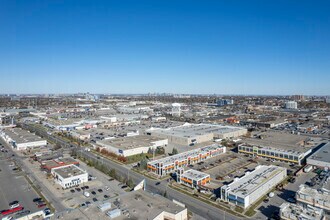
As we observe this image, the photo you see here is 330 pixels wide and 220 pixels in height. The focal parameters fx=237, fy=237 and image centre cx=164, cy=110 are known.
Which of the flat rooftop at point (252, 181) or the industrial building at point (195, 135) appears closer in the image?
the flat rooftop at point (252, 181)

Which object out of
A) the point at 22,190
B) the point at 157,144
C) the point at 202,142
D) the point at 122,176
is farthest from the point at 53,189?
the point at 202,142

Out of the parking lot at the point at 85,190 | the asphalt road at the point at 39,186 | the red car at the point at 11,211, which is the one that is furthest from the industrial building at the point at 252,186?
the red car at the point at 11,211

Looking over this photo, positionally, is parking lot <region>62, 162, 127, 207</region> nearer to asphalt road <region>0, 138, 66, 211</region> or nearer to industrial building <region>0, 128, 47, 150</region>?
asphalt road <region>0, 138, 66, 211</region>

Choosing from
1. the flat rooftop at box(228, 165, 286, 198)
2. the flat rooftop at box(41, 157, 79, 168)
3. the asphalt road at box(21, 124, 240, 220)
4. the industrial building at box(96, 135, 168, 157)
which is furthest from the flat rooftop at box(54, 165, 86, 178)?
the flat rooftop at box(228, 165, 286, 198)

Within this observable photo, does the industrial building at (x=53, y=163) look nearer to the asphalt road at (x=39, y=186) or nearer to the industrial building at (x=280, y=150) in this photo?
the asphalt road at (x=39, y=186)

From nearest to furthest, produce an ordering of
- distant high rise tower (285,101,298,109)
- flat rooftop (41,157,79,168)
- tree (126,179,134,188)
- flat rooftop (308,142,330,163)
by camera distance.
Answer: tree (126,179,134,188) < flat rooftop (41,157,79,168) < flat rooftop (308,142,330,163) < distant high rise tower (285,101,298,109)

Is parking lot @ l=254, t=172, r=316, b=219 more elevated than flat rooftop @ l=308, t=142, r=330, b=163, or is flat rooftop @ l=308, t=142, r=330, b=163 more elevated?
flat rooftop @ l=308, t=142, r=330, b=163
